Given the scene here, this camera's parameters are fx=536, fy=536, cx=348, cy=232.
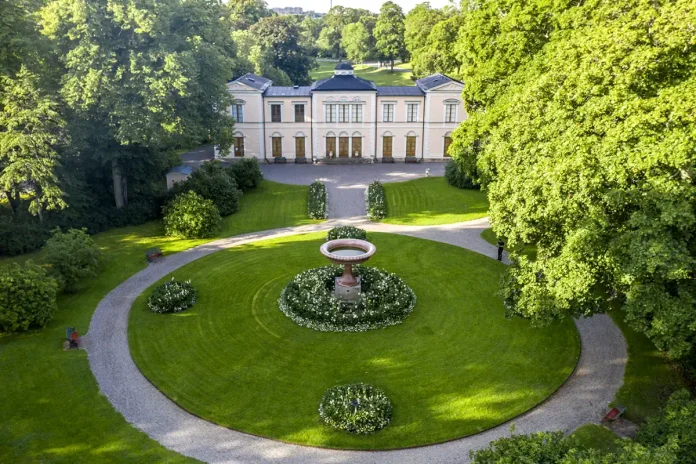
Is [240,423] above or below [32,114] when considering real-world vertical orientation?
below

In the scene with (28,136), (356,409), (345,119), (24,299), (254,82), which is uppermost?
(254,82)

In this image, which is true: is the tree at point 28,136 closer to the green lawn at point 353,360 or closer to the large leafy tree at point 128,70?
the large leafy tree at point 128,70

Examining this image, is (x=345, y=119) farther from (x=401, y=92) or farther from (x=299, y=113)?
(x=401, y=92)

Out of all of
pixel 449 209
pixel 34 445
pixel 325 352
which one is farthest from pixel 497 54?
pixel 34 445

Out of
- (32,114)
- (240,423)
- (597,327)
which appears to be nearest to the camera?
(240,423)

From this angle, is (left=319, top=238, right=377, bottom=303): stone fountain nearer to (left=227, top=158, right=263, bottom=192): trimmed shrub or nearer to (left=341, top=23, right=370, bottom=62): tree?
(left=227, top=158, right=263, bottom=192): trimmed shrub

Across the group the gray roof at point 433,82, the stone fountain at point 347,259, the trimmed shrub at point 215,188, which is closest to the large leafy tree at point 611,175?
the stone fountain at point 347,259

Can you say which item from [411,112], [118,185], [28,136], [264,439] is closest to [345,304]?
[264,439]

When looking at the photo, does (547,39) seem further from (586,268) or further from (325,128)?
(325,128)
